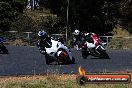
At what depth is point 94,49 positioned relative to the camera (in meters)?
27.0

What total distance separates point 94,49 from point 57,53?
4.48 meters

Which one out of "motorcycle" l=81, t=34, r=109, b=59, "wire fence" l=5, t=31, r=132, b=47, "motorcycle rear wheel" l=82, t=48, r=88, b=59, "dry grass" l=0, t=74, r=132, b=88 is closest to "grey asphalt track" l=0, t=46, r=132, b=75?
"motorcycle rear wheel" l=82, t=48, r=88, b=59

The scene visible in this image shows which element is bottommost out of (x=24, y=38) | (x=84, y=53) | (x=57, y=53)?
(x=24, y=38)

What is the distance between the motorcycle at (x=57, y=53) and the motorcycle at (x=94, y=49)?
3.36 metres

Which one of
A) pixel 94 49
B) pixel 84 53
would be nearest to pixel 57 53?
pixel 84 53

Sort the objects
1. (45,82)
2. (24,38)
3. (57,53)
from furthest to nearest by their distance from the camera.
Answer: (24,38)
(57,53)
(45,82)

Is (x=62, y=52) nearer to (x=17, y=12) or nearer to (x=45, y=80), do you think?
(x=45, y=80)

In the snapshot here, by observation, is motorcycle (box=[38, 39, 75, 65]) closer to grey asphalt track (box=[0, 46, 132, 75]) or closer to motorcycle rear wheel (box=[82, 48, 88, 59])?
grey asphalt track (box=[0, 46, 132, 75])

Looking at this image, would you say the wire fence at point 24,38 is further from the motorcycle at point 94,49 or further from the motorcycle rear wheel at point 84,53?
the motorcycle rear wheel at point 84,53

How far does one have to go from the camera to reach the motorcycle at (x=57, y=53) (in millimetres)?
22969

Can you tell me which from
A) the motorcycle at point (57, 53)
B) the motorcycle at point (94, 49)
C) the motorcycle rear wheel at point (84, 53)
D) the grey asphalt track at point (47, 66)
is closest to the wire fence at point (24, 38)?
the motorcycle at point (94, 49)

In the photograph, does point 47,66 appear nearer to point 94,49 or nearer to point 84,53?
point 84,53

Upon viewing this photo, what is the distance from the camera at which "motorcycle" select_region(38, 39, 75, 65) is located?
75.4 feet

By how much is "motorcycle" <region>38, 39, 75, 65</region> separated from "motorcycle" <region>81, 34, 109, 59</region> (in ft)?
11.0
